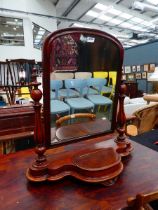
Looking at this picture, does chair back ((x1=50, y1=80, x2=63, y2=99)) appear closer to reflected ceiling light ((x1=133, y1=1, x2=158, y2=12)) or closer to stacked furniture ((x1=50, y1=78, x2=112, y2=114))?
stacked furniture ((x1=50, y1=78, x2=112, y2=114))

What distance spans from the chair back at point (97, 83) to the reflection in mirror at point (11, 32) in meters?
5.62

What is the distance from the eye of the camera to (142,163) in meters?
0.92

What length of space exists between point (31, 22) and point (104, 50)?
19.6 feet

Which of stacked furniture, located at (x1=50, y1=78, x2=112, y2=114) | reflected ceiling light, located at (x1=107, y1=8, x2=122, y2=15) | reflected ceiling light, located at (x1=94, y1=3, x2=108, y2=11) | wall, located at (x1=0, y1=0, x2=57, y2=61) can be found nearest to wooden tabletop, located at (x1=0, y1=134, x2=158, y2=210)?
stacked furniture, located at (x1=50, y1=78, x2=112, y2=114)

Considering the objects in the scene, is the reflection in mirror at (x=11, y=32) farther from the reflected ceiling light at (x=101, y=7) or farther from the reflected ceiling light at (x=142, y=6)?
the reflected ceiling light at (x=142, y=6)

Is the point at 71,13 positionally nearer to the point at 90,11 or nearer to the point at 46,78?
the point at 90,11

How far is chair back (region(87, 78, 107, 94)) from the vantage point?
99 cm

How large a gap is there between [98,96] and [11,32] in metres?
5.76

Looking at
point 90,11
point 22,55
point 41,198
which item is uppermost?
point 90,11

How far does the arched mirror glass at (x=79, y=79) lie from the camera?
0.78 meters

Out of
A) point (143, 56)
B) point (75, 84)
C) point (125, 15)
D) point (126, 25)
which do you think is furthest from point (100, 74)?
point (126, 25)

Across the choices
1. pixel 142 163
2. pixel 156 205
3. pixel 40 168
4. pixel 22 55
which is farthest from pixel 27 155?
pixel 22 55

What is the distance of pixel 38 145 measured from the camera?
81 cm

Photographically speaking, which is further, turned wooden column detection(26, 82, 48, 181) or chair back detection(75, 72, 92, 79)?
chair back detection(75, 72, 92, 79)
